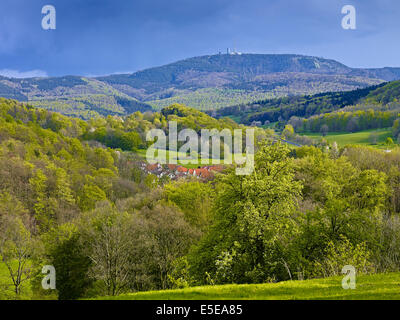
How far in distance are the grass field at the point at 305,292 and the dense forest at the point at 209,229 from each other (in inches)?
131

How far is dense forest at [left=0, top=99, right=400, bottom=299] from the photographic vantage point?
777 inches

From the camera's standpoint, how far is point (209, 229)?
23688mm

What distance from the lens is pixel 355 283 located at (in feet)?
45.9

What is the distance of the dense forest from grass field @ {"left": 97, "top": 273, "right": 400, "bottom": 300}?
131 inches

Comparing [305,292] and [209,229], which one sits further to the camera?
[209,229]

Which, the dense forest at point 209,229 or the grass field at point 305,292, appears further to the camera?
the dense forest at point 209,229

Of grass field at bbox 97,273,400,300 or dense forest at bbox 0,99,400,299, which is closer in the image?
grass field at bbox 97,273,400,300

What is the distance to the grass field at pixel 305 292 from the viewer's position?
11688mm

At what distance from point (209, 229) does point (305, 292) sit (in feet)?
36.9

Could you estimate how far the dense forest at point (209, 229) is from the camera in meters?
19.7
